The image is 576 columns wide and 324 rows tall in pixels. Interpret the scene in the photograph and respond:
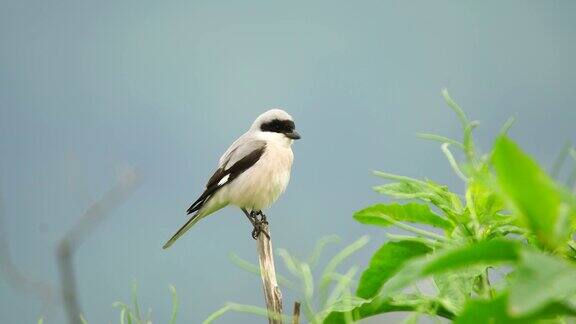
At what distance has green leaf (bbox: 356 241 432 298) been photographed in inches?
61.5

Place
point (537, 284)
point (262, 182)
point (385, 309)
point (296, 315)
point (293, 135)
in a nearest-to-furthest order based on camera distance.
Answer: point (537, 284)
point (385, 309)
point (296, 315)
point (262, 182)
point (293, 135)

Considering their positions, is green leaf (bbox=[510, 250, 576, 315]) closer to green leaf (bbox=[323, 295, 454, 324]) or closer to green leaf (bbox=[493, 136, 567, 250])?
green leaf (bbox=[493, 136, 567, 250])

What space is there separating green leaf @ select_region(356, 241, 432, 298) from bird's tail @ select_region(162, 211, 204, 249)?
5.63 metres

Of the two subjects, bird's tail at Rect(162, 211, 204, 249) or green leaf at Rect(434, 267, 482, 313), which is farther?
bird's tail at Rect(162, 211, 204, 249)

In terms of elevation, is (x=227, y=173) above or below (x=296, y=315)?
below

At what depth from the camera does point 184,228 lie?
7.26m

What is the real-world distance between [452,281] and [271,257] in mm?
2568

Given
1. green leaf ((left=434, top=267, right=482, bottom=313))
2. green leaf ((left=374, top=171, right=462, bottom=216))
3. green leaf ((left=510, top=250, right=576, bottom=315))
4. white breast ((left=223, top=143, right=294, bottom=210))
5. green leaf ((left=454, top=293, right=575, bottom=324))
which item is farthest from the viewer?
white breast ((left=223, top=143, right=294, bottom=210))

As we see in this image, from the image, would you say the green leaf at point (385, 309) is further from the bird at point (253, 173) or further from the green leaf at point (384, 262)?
the bird at point (253, 173)

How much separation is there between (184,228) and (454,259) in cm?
657

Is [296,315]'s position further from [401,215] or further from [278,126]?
[278,126]

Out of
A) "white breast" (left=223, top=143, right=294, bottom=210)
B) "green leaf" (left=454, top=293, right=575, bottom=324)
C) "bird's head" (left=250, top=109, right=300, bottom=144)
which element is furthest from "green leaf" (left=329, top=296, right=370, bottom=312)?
"bird's head" (left=250, top=109, right=300, bottom=144)

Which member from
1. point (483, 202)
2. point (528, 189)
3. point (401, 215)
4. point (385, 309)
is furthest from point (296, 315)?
point (528, 189)

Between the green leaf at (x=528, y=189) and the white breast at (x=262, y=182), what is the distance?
591 cm
